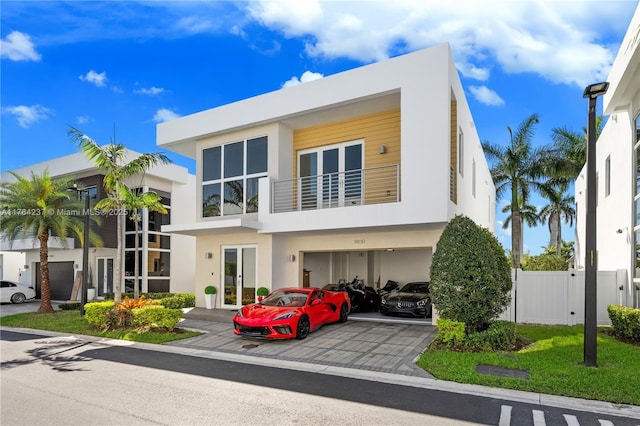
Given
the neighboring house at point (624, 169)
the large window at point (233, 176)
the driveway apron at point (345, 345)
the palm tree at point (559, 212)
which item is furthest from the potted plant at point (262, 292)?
the palm tree at point (559, 212)

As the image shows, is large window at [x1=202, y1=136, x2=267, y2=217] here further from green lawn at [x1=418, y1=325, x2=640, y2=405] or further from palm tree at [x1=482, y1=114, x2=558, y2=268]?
palm tree at [x1=482, y1=114, x2=558, y2=268]

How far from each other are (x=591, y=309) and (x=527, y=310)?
4984 millimetres

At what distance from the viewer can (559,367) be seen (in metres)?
7.13

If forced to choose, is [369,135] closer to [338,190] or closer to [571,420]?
[338,190]

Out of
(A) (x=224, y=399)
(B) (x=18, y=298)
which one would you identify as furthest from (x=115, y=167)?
(B) (x=18, y=298)

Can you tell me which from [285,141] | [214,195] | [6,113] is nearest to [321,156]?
[285,141]

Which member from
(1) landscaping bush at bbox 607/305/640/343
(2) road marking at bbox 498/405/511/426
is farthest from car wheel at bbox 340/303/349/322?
(2) road marking at bbox 498/405/511/426

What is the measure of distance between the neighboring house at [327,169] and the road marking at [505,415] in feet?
18.7

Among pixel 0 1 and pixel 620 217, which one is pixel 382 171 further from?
pixel 0 1

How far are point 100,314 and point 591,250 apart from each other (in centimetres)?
1227

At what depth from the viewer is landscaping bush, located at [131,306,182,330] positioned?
11.0 m

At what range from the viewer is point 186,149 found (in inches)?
661

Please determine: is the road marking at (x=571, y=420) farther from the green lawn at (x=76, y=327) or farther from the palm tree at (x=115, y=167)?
the palm tree at (x=115, y=167)

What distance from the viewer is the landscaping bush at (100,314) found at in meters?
11.8
